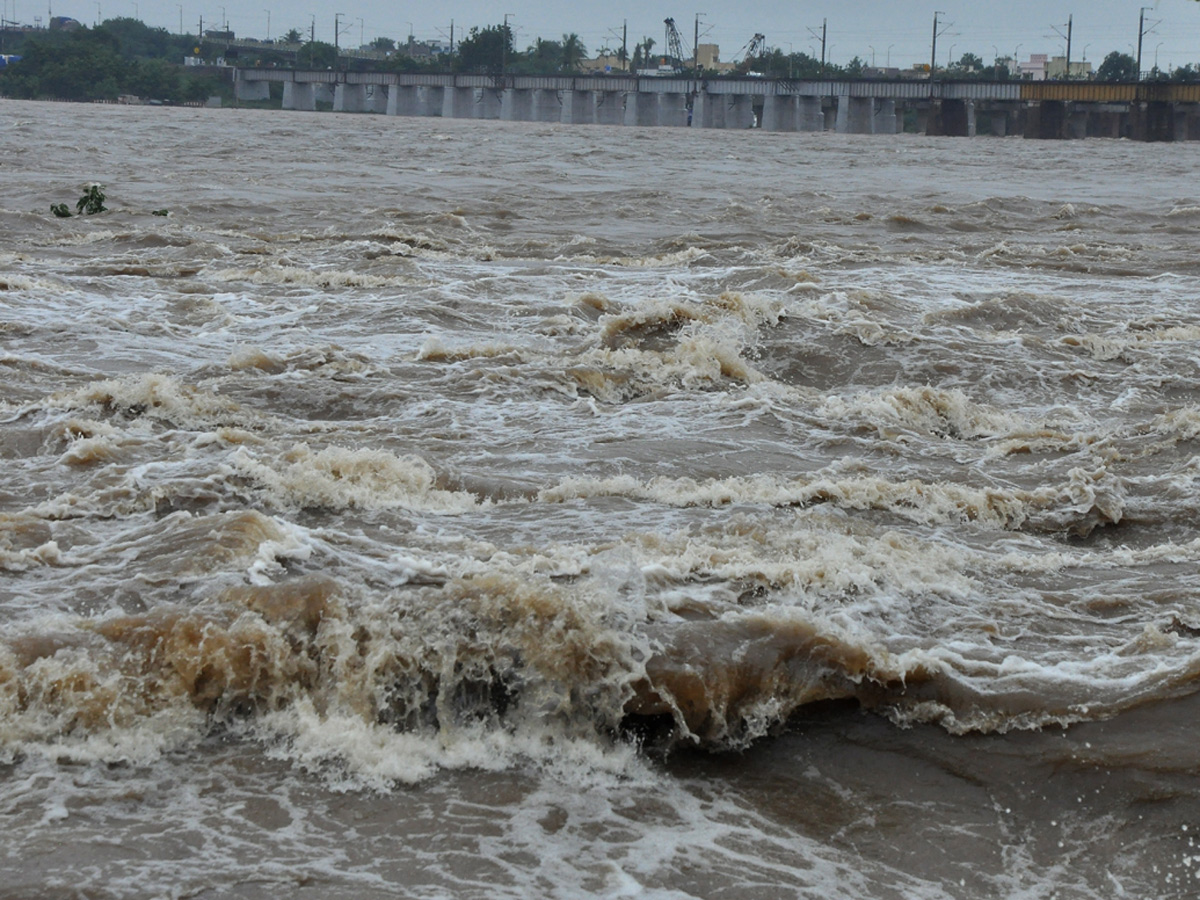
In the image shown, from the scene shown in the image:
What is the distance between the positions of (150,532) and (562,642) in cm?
236

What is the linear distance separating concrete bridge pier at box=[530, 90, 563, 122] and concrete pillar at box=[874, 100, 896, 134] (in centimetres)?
2919

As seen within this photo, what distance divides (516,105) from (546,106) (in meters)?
3.16

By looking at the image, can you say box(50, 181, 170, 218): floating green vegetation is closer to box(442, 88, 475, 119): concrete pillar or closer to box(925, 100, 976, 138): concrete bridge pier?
box(925, 100, 976, 138): concrete bridge pier

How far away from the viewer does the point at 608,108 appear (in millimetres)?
112500

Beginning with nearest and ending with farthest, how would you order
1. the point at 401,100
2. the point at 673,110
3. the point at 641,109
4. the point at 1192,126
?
the point at 1192,126 → the point at 641,109 → the point at 673,110 → the point at 401,100


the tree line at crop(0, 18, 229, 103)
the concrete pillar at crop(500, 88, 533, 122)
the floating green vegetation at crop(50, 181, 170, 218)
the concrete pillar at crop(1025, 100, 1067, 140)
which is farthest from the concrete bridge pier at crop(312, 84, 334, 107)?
the floating green vegetation at crop(50, 181, 170, 218)

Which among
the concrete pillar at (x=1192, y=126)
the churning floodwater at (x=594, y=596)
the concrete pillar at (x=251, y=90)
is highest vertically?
the concrete pillar at (x=251, y=90)

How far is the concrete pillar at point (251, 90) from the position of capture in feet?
431

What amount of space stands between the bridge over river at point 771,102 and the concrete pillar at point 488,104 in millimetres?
99


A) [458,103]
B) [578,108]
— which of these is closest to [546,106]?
[578,108]

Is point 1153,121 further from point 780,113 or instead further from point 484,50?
point 484,50

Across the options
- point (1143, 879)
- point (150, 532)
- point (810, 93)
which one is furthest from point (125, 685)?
point (810, 93)

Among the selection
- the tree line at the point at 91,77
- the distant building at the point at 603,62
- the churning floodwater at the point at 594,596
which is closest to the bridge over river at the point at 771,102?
the tree line at the point at 91,77

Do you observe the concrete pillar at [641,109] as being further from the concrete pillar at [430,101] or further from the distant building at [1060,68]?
the distant building at [1060,68]
